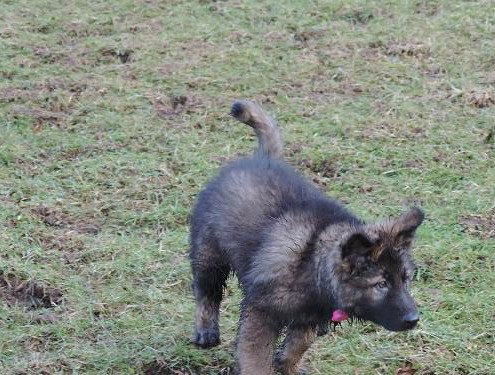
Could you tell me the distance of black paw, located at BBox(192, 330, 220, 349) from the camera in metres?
5.98

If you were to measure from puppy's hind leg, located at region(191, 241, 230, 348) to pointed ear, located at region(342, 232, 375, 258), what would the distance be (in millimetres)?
1109

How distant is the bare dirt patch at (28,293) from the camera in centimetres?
644

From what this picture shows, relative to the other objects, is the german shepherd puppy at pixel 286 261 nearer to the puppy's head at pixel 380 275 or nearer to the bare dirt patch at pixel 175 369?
the puppy's head at pixel 380 275

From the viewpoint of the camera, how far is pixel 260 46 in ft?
35.0

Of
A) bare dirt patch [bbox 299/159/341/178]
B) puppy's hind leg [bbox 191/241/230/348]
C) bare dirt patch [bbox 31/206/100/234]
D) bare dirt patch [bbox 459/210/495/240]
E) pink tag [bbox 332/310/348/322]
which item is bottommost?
bare dirt patch [bbox 31/206/100/234]

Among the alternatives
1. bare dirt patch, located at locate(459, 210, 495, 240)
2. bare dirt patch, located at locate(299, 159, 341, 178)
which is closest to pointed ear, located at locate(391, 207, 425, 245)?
bare dirt patch, located at locate(459, 210, 495, 240)

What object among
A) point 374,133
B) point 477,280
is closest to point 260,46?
point 374,133

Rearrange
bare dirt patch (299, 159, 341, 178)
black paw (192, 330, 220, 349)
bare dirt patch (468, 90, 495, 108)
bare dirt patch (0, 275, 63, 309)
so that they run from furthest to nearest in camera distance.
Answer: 1. bare dirt patch (468, 90, 495, 108)
2. bare dirt patch (299, 159, 341, 178)
3. bare dirt patch (0, 275, 63, 309)
4. black paw (192, 330, 220, 349)

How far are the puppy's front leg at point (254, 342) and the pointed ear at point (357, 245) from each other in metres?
0.63

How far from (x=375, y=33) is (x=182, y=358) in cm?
587

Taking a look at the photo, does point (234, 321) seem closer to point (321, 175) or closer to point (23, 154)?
point (321, 175)

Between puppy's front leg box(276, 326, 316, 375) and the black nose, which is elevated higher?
the black nose

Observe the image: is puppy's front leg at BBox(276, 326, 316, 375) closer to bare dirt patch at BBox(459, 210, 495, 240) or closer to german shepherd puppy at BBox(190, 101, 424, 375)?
german shepherd puppy at BBox(190, 101, 424, 375)

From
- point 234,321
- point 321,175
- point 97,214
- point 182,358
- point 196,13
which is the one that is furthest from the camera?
point 196,13
